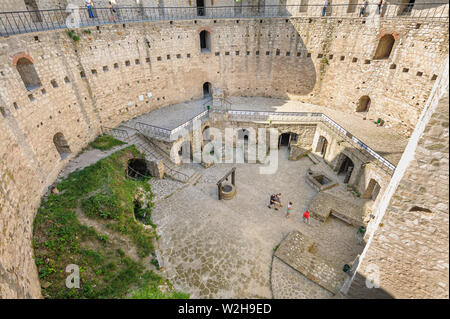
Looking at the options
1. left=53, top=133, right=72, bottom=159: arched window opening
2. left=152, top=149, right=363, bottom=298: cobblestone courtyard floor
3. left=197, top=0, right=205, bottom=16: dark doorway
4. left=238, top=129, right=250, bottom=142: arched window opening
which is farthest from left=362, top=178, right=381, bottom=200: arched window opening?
left=197, top=0, right=205, bottom=16: dark doorway

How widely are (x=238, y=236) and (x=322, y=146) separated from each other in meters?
10.7

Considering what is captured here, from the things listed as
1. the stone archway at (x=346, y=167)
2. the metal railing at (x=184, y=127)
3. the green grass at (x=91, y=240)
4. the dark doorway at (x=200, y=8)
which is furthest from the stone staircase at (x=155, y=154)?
the dark doorway at (x=200, y=8)

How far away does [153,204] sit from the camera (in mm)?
13812

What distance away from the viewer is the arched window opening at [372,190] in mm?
13820

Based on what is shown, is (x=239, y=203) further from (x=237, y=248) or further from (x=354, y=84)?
(x=354, y=84)

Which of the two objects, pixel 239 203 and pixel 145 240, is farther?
pixel 239 203

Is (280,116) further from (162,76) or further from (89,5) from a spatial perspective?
(89,5)

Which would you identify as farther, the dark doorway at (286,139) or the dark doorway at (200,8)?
the dark doorway at (200,8)

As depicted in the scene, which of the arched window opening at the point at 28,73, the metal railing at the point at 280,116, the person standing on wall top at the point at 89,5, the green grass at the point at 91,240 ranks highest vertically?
the person standing on wall top at the point at 89,5

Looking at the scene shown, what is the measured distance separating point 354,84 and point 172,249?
17.7 metres

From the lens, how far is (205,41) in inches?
886

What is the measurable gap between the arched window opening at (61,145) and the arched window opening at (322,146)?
56.1ft

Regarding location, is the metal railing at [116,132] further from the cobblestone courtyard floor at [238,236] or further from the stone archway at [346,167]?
→ the stone archway at [346,167]

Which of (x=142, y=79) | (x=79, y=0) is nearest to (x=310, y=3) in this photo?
(x=142, y=79)
